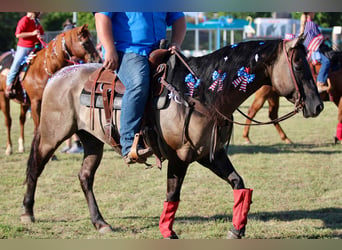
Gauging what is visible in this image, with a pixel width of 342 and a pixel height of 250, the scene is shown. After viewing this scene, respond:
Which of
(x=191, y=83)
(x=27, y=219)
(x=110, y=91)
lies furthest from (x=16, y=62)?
(x=191, y=83)

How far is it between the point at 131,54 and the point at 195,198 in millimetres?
2817

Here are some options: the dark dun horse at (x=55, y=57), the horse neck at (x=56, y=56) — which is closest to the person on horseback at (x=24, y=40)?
the dark dun horse at (x=55, y=57)

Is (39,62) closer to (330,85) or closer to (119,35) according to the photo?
(119,35)

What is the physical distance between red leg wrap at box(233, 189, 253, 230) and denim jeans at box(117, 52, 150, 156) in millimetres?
1086

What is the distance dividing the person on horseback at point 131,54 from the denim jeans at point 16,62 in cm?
522

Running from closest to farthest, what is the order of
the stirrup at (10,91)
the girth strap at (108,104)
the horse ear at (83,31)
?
the girth strap at (108,104) → the horse ear at (83,31) → the stirrup at (10,91)

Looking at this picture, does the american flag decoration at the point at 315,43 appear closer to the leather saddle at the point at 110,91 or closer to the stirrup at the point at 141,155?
the leather saddle at the point at 110,91

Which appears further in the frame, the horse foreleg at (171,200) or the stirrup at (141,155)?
the horse foreleg at (171,200)

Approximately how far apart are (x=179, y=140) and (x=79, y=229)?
1.72m

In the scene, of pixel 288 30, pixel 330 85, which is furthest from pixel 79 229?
pixel 288 30

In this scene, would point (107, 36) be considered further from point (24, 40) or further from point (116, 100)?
point (24, 40)

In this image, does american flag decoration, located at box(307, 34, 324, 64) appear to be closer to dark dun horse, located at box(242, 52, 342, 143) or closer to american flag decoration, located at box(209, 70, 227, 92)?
dark dun horse, located at box(242, 52, 342, 143)

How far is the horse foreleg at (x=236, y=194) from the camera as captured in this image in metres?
4.88

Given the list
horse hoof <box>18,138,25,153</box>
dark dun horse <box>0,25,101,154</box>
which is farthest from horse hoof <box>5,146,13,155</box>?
dark dun horse <box>0,25,101,154</box>
